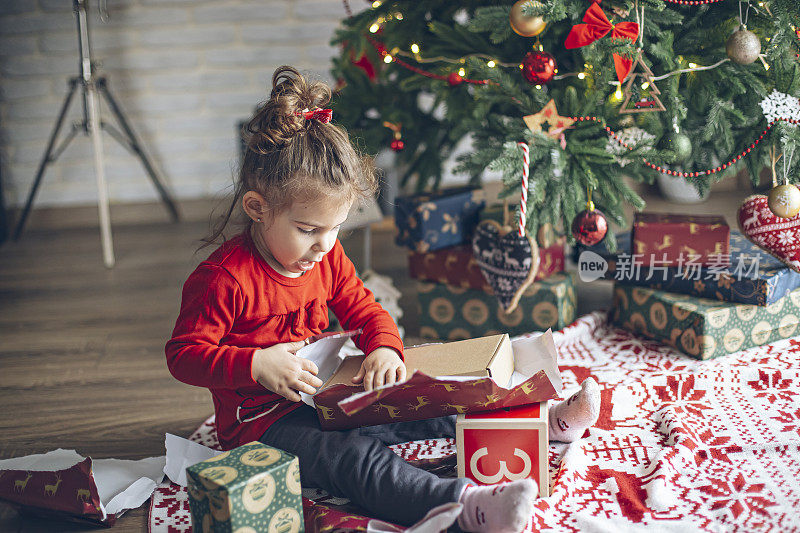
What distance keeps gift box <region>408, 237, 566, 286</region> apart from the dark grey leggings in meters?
0.59

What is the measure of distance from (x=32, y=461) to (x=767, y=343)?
1.45 meters

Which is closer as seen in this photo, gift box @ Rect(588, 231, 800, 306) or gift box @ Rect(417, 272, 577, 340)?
gift box @ Rect(588, 231, 800, 306)

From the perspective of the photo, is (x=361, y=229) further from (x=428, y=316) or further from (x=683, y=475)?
(x=683, y=475)

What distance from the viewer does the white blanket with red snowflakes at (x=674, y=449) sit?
1052mm

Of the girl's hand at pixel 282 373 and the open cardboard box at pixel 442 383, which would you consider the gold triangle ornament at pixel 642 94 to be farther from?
the girl's hand at pixel 282 373

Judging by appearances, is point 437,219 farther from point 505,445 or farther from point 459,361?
point 505,445

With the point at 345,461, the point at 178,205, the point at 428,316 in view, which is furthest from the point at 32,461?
the point at 178,205

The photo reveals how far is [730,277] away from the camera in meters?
1.51

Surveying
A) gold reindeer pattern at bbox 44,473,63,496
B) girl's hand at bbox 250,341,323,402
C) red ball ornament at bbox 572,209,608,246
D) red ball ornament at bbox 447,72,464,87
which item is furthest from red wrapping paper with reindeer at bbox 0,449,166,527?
red ball ornament at bbox 447,72,464,87

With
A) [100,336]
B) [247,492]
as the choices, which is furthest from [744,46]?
[100,336]

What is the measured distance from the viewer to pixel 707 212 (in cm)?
250

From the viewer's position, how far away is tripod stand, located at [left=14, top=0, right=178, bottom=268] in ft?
7.58

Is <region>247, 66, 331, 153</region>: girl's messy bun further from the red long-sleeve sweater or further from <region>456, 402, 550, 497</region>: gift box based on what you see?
<region>456, 402, 550, 497</region>: gift box

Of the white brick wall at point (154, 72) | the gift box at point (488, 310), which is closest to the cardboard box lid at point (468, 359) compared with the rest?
the gift box at point (488, 310)
